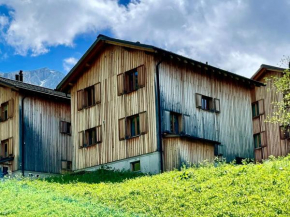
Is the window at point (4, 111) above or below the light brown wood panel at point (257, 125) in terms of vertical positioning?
above

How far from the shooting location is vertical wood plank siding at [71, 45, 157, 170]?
114 ft

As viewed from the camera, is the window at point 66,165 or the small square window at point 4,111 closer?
the small square window at point 4,111

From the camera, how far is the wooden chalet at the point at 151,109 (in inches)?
1350

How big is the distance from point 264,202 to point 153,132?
14.7 metres

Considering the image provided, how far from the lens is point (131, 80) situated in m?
36.8

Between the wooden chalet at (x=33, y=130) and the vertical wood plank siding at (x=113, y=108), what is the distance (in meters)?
4.57

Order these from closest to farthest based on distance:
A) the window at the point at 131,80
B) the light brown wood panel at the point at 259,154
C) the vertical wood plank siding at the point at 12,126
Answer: the window at the point at 131,80 < the vertical wood plank siding at the point at 12,126 < the light brown wood panel at the point at 259,154

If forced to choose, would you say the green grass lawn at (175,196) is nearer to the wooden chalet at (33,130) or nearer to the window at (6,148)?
the wooden chalet at (33,130)

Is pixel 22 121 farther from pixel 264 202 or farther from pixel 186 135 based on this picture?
pixel 264 202

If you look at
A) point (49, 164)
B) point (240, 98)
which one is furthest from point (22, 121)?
point (240, 98)

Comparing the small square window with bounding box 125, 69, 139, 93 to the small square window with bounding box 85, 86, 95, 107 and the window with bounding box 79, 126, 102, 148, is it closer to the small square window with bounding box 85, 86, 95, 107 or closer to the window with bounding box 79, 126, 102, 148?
the small square window with bounding box 85, 86, 95, 107

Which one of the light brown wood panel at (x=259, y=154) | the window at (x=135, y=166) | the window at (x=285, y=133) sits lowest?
the window at (x=135, y=166)

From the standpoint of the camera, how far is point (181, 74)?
36.5 metres

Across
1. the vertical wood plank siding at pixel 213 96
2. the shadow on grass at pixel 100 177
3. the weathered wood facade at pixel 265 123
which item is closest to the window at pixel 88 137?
the shadow on grass at pixel 100 177
